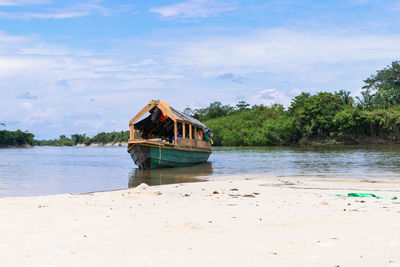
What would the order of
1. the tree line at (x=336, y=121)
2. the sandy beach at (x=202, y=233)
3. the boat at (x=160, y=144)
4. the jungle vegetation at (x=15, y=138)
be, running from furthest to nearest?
the jungle vegetation at (x=15, y=138) < the tree line at (x=336, y=121) < the boat at (x=160, y=144) < the sandy beach at (x=202, y=233)

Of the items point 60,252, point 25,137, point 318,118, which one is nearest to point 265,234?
point 60,252

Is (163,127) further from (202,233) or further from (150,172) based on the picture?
(202,233)

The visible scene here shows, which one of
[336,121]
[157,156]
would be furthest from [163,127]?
[336,121]

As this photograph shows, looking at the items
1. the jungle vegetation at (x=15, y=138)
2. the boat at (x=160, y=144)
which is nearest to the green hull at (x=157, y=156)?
the boat at (x=160, y=144)

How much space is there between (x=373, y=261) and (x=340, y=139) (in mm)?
55162

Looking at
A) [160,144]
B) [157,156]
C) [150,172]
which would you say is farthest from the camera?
[157,156]

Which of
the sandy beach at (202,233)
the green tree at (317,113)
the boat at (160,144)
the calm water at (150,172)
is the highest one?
the green tree at (317,113)

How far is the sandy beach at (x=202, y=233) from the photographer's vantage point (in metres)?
3.73

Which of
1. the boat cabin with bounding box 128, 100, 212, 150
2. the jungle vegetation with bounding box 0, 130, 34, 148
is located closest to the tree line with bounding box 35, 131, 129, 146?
the jungle vegetation with bounding box 0, 130, 34, 148

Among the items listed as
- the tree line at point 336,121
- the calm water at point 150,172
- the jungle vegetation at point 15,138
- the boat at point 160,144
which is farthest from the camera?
the jungle vegetation at point 15,138

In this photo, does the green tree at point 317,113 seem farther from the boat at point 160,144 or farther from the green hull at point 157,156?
the green hull at point 157,156

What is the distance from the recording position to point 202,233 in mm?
4781

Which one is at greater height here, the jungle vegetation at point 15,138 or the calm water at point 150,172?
the jungle vegetation at point 15,138

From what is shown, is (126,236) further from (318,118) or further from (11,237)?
(318,118)
